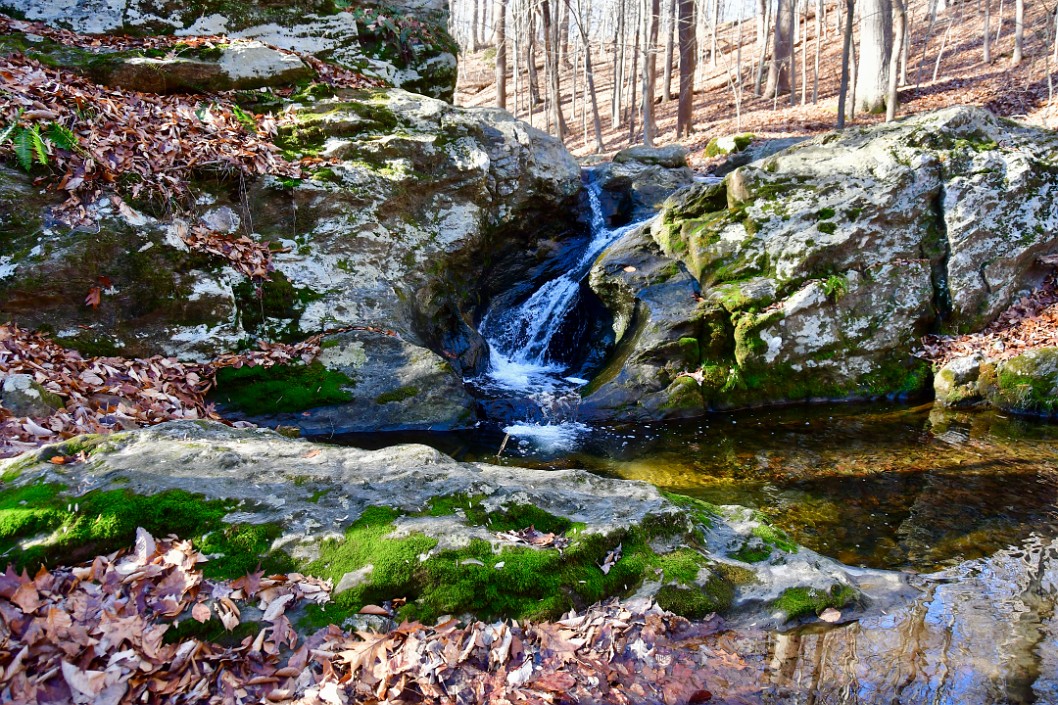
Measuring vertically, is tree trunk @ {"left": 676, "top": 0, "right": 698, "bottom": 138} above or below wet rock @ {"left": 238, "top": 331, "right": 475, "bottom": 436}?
above

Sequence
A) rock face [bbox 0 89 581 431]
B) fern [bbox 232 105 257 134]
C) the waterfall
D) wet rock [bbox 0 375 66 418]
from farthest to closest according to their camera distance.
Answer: the waterfall, fern [bbox 232 105 257 134], rock face [bbox 0 89 581 431], wet rock [bbox 0 375 66 418]

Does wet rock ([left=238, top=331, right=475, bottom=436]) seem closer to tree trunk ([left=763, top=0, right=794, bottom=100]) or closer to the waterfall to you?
the waterfall

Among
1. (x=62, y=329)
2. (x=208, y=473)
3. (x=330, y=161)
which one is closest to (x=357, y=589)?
(x=208, y=473)

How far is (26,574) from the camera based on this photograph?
2.66m

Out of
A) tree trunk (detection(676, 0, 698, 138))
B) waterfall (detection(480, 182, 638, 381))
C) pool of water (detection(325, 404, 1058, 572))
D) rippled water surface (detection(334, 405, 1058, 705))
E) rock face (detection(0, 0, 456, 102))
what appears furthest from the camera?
tree trunk (detection(676, 0, 698, 138))

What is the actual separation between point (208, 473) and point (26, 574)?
94cm

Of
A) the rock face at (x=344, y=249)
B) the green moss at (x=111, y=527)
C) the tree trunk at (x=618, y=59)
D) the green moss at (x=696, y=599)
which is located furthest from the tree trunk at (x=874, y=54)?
the green moss at (x=111, y=527)

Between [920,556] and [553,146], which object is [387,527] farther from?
[553,146]

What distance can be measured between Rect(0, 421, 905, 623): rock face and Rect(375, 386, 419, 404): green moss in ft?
10.6

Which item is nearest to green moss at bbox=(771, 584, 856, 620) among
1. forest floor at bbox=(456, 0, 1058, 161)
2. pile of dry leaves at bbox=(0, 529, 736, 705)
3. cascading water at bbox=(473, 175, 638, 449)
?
pile of dry leaves at bbox=(0, 529, 736, 705)

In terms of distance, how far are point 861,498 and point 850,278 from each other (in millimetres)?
3871

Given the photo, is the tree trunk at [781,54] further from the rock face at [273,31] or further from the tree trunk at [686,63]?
the rock face at [273,31]

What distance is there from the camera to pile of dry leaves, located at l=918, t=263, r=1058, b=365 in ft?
27.0

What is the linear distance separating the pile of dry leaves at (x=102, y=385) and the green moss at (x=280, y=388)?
0.39 ft
